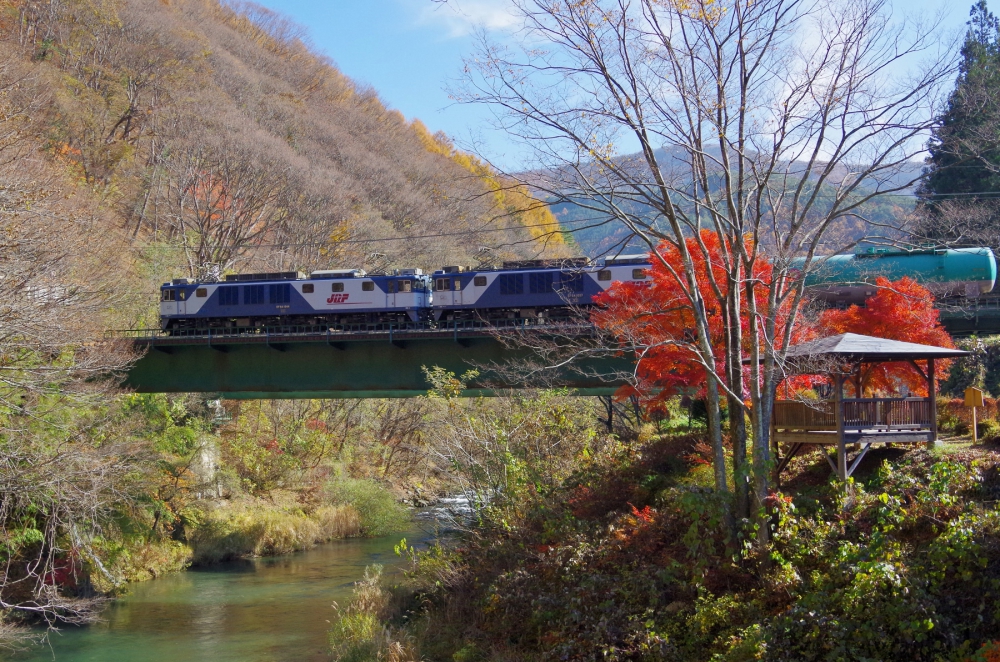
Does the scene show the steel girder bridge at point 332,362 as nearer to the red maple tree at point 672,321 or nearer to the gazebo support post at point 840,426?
the red maple tree at point 672,321

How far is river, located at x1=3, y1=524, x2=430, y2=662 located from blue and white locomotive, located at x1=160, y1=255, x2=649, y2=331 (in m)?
10.7

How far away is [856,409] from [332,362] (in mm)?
18348

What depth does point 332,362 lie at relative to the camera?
2944 cm

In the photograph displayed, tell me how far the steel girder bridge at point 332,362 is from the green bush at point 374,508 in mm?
7069

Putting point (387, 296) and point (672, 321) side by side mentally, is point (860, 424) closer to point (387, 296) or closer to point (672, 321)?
point (672, 321)

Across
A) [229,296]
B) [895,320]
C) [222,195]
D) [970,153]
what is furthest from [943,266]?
[222,195]

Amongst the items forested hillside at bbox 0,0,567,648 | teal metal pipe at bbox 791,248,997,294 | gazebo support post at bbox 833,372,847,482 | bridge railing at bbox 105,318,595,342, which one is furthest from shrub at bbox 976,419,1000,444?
forested hillside at bbox 0,0,567,648

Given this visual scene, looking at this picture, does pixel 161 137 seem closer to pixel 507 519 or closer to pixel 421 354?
pixel 421 354

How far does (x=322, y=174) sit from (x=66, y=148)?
1664cm

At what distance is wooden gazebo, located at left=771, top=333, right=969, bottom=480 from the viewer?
50.4ft

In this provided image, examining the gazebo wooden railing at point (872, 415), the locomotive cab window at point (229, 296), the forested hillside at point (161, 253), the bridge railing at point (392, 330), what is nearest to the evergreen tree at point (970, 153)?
the gazebo wooden railing at point (872, 415)

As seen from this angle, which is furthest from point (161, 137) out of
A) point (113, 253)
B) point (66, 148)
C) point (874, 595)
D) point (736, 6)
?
point (874, 595)

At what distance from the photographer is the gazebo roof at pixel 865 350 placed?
15.2 metres

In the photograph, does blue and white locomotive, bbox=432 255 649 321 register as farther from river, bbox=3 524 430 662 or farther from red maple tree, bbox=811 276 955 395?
river, bbox=3 524 430 662
